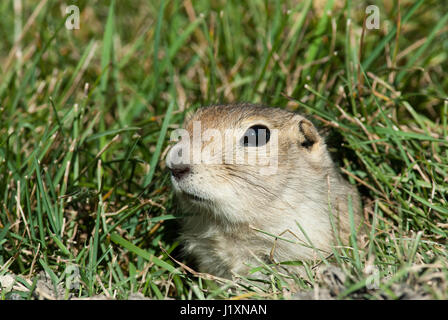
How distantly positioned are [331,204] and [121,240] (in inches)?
54.7

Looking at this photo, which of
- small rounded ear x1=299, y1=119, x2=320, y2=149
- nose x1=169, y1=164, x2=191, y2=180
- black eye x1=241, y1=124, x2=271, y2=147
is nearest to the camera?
nose x1=169, y1=164, x2=191, y2=180

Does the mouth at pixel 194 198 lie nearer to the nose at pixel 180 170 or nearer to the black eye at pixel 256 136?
the nose at pixel 180 170

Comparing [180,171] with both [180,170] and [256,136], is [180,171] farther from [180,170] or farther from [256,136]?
[256,136]

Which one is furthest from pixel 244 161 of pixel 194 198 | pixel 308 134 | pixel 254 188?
pixel 308 134

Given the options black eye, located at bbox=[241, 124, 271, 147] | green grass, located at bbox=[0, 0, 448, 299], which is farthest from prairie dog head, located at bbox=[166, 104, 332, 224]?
green grass, located at bbox=[0, 0, 448, 299]

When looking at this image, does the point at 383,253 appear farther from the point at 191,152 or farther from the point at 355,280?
the point at 191,152

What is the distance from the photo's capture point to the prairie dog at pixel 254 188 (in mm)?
2865

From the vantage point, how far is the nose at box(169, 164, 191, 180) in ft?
9.11

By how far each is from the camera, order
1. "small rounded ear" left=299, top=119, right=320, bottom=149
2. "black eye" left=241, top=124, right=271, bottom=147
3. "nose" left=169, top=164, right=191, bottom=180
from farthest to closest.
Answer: "small rounded ear" left=299, top=119, right=320, bottom=149
"black eye" left=241, top=124, right=271, bottom=147
"nose" left=169, top=164, right=191, bottom=180

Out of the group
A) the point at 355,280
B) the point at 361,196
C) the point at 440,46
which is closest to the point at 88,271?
the point at 355,280

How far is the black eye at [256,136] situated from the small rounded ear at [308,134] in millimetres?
298

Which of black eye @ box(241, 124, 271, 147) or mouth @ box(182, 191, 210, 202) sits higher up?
black eye @ box(241, 124, 271, 147)

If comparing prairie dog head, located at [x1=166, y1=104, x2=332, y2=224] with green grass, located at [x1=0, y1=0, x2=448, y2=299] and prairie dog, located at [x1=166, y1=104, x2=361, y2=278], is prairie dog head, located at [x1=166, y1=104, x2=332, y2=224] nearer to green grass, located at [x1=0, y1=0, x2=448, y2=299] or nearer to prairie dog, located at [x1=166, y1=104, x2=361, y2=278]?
prairie dog, located at [x1=166, y1=104, x2=361, y2=278]

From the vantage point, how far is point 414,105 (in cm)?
445
